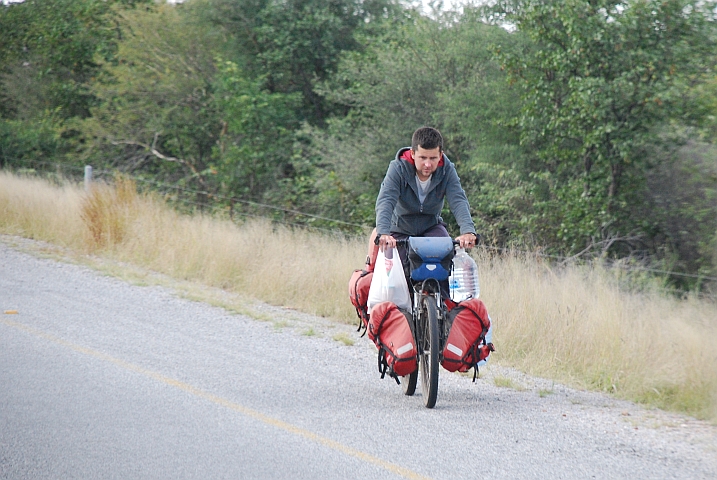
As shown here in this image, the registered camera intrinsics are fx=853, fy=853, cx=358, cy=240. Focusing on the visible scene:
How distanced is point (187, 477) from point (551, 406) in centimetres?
309

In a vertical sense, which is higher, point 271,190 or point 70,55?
point 70,55

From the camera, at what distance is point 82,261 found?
518 inches

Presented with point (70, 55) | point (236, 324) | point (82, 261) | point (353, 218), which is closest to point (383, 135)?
point (353, 218)

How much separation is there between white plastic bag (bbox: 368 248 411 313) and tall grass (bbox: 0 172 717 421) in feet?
6.92

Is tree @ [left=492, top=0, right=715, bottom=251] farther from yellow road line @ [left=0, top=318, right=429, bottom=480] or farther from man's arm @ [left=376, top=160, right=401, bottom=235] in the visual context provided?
yellow road line @ [left=0, top=318, right=429, bottom=480]

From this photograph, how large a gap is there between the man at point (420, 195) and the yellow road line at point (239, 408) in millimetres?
1511

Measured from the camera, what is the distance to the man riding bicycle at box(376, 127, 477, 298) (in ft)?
21.0

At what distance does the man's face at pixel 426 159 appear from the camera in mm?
6387

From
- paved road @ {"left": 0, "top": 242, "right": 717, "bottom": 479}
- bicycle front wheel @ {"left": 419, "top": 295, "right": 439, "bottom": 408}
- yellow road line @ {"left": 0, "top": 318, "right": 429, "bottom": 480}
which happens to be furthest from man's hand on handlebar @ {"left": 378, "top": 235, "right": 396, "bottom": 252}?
yellow road line @ {"left": 0, "top": 318, "right": 429, "bottom": 480}

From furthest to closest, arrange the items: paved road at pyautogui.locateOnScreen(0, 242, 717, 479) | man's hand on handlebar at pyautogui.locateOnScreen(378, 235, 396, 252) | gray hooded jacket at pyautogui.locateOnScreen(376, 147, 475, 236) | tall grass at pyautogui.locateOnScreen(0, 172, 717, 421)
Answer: tall grass at pyautogui.locateOnScreen(0, 172, 717, 421) < gray hooded jacket at pyautogui.locateOnScreen(376, 147, 475, 236) < man's hand on handlebar at pyautogui.locateOnScreen(378, 235, 396, 252) < paved road at pyautogui.locateOnScreen(0, 242, 717, 479)

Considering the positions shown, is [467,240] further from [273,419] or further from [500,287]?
[500,287]

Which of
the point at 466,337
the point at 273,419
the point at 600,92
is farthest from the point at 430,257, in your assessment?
the point at 600,92

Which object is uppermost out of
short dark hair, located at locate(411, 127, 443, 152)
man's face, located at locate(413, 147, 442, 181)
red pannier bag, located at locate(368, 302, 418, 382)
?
short dark hair, located at locate(411, 127, 443, 152)

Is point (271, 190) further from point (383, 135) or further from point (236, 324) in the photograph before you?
point (236, 324)
